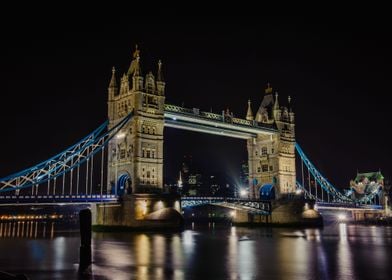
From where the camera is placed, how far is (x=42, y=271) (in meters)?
21.9

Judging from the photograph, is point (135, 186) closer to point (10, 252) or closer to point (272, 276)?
point (10, 252)

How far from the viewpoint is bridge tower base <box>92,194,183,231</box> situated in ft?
168

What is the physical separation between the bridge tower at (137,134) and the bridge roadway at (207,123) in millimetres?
2803

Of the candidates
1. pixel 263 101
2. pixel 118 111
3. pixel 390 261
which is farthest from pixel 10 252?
pixel 263 101

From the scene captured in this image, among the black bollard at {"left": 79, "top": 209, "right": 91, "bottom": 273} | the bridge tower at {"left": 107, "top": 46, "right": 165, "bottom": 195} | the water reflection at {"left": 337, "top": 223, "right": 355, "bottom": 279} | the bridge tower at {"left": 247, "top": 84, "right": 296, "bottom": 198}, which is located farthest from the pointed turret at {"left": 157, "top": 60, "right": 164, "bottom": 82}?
the black bollard at {"left": 79, "top": 209, "right": 91, "bottom": 273}

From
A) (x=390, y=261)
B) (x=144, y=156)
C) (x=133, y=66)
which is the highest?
(x=133, y=66)

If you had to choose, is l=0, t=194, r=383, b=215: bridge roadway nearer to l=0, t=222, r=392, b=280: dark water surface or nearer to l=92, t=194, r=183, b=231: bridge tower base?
l=92, t=194, r=183, b=231: bridge tower base

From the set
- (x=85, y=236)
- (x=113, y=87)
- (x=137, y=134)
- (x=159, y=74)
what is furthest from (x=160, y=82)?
(x=85, y=236)

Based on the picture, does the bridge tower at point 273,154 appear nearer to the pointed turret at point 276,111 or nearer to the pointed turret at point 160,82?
the pointed turret at point 276,111

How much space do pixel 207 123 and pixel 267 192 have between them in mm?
22200

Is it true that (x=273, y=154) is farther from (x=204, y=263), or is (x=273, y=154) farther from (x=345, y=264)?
(x=204, y=263)

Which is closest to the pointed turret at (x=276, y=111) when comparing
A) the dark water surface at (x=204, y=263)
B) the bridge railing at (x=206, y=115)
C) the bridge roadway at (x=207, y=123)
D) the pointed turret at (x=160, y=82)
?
the bridge roadway at (x=207, y=123)

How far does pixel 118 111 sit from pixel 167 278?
137 ft

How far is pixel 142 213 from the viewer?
51.5 m
